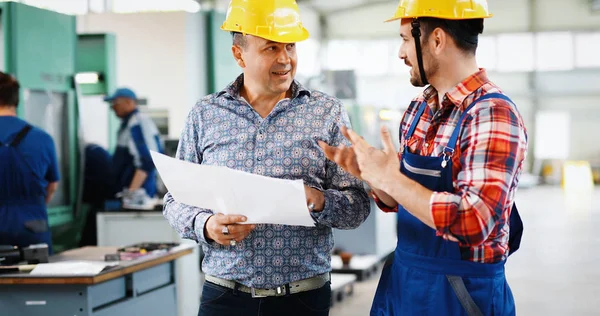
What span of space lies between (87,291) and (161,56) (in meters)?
5.63

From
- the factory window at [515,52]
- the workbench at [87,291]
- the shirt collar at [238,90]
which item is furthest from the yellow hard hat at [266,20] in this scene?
the factory window at [515,52]

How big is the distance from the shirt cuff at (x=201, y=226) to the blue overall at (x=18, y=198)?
246cm

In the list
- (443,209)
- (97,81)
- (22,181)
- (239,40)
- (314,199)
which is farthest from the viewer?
(97,81)

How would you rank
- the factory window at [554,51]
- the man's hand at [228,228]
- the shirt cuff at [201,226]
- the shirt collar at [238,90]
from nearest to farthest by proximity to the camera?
the man's hand at [228,228] → the shirt cuff at [201,226] → the shirt collar at [238,90] → the factory window at [554,51]

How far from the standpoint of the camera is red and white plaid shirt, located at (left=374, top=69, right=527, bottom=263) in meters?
1.60

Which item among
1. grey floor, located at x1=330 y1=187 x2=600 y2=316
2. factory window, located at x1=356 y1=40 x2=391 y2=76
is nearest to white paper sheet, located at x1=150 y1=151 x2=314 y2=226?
grey floor, located at x1=330 y1=187 x2=600 y2=316

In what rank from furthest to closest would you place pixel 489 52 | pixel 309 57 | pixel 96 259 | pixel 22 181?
1. pixel 489 52
2. pixel 309 57
3. pixel 22 181
4. pixel 96 259

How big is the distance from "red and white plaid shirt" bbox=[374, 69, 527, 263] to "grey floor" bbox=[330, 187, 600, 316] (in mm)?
4698

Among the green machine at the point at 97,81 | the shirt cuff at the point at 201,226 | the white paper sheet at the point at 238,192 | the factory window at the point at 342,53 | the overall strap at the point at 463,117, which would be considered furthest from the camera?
the factory window at the point at 342,53

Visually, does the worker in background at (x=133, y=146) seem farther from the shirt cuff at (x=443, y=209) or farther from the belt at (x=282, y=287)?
the shirt cuff at (x=443, y=209)

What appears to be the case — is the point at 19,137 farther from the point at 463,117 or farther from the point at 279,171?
the point at 463,117

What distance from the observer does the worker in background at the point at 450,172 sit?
1.62 m

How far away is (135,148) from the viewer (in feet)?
22.0

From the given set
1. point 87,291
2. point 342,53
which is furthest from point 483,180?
point 342,53
